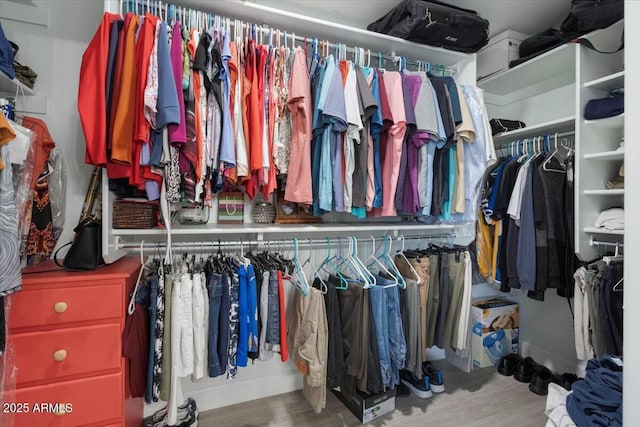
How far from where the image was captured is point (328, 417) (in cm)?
189

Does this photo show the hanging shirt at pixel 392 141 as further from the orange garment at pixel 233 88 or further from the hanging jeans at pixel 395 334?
the orange garment at pixel 233 88

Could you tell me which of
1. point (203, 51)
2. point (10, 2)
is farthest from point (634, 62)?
point (10, 2)

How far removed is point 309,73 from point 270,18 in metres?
0.36

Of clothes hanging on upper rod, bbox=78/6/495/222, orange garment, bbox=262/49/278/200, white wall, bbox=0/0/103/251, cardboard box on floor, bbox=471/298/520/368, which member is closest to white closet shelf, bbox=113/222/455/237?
clothes hanging on upper rod, bbox=78/6/495/222

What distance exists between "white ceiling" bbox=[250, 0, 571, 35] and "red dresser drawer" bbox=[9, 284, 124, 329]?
1986 mm

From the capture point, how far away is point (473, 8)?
2.21 m

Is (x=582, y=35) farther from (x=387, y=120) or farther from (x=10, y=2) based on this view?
(x=10, y=2)

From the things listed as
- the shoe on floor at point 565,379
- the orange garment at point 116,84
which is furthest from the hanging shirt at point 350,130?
the shoe on floor at point 565,379

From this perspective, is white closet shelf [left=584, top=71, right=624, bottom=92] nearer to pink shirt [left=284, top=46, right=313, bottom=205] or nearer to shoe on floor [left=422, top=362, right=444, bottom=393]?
pink shirt [left=284, top=46, right=313, bottom=205]

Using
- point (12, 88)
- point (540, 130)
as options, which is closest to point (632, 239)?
point (540, 130)

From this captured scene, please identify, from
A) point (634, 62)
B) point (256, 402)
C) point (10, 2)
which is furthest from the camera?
point (256, 402)

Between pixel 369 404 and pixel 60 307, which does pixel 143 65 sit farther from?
pixel 369 404

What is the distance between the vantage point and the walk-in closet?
1.24m

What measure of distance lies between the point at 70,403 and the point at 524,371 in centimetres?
279
